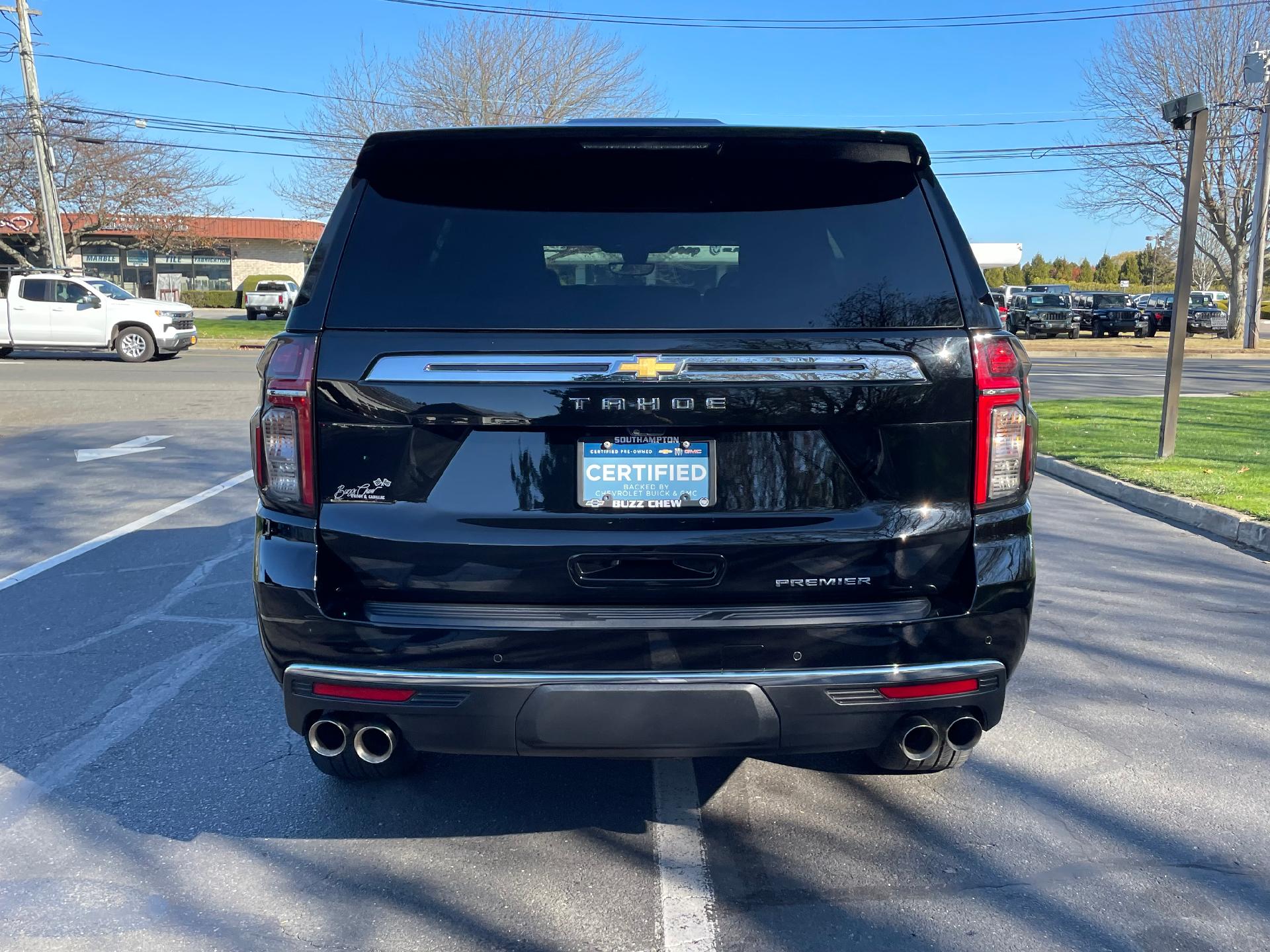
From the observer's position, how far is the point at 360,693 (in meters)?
2.81

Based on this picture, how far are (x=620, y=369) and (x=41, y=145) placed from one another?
3252 cm

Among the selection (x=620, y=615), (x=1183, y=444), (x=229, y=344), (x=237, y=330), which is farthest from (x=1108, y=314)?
(x=620, y=615)

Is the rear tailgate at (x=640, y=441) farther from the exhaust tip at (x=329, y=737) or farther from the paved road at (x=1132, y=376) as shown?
the paved road at (x=1132, y=376)

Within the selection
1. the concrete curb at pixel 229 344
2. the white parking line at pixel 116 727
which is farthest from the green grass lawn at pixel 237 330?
the white parking line at pixel 116 727

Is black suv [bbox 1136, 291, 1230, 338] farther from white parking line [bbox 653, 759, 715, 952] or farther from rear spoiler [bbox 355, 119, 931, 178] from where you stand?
rear spoiler [bbox 355, 119, 931, 178]

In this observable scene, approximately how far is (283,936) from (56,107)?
1446 inches

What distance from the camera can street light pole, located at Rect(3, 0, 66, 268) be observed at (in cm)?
2933

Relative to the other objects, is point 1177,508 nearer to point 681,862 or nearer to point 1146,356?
point 681,862

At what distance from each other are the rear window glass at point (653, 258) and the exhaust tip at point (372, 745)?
3.70ft

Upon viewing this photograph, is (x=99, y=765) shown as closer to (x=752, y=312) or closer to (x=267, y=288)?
(x=752, y=312)

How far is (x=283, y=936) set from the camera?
2.77 m

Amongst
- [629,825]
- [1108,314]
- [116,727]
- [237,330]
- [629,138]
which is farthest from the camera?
[1108,314]

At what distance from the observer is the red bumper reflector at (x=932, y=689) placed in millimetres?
2801

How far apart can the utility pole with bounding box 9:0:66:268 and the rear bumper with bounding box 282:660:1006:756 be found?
30.4 meters
